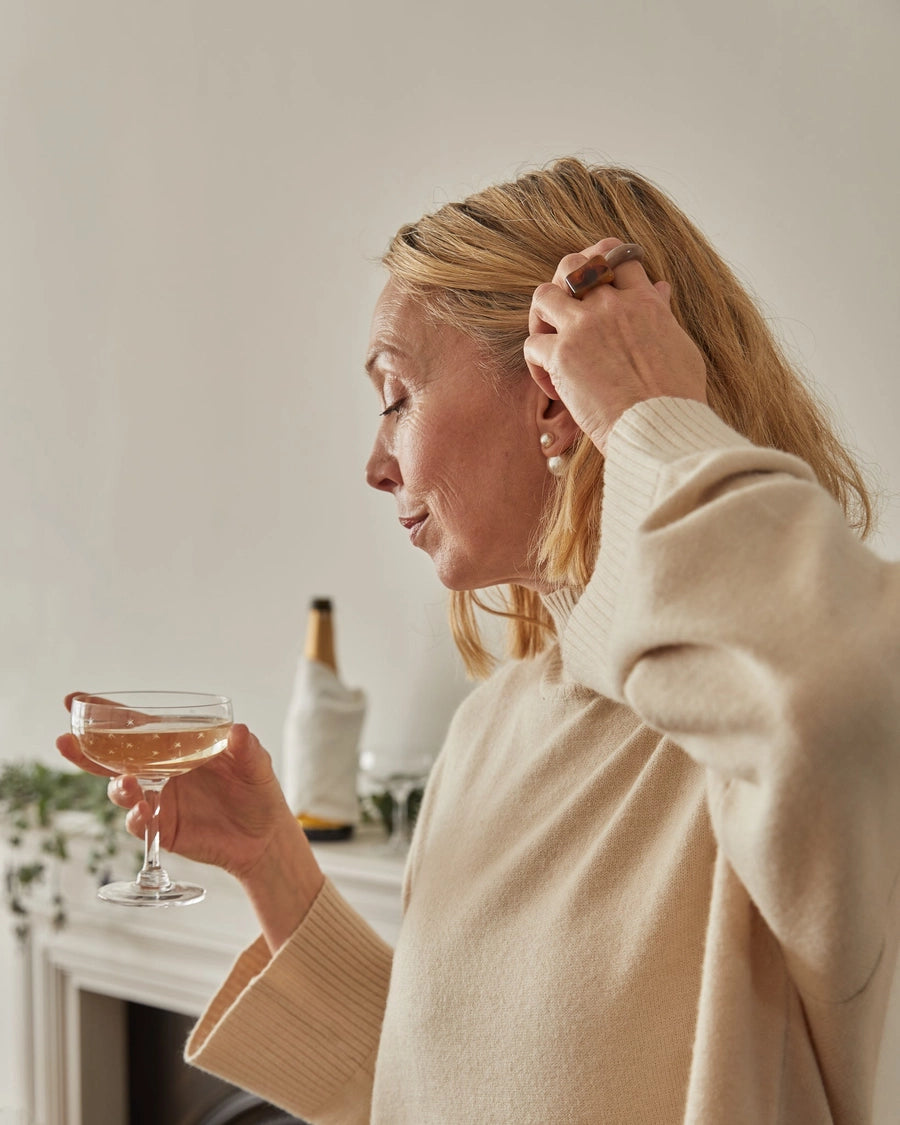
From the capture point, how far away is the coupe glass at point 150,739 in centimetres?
100

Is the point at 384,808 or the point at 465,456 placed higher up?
the point at 465,456

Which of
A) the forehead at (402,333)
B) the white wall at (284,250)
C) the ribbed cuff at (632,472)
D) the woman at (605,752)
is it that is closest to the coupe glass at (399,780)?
the white wall at (284,250)

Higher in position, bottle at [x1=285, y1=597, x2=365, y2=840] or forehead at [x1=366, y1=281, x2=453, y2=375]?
forehead at [x1=366, y1=281, x2=453, y2=375]

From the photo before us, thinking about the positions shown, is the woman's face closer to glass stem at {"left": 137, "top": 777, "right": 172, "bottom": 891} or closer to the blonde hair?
the blonde hair

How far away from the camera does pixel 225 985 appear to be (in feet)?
4.29

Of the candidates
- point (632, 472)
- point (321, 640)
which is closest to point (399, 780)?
point (321, 640)

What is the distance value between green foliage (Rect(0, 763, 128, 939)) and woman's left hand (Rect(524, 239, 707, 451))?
1.57m

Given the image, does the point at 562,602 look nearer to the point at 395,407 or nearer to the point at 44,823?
the point at 395,407

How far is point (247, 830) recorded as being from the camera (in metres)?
1.23

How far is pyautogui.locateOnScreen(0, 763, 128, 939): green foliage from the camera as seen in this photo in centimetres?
215

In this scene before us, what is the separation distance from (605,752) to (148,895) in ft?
1.41

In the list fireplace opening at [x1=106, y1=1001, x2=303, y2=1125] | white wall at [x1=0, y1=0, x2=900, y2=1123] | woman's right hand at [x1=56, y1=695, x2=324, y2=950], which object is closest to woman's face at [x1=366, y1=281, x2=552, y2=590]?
woman's right hand at [x1=56, y1=695, x2=324, y2=950]

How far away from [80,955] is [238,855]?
4.29 ft

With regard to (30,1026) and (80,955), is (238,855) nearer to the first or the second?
(80,955)
